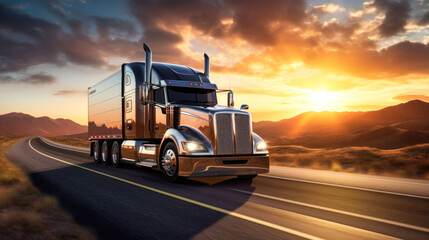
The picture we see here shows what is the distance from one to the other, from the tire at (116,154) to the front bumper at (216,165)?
6424 mm

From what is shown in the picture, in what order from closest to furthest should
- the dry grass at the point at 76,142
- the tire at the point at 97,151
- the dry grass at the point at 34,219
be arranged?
the dry grass at the point at 34,219, the tire at the point at 97,151, the dry grass at the point at 76,142

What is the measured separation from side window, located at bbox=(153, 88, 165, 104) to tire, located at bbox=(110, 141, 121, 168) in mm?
4383

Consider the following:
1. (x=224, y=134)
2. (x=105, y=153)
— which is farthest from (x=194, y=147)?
(x=105, y=153)

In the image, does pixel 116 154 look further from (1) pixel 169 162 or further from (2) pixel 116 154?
(1) pixel 169 162

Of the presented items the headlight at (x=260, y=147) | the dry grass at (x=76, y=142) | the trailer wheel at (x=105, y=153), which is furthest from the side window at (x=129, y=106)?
the dry grass at (x=76, y=142)

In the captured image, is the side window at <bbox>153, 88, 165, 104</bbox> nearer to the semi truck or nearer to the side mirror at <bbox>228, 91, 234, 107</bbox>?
the semi truck

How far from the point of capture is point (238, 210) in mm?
6457

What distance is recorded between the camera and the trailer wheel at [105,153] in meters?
16.3

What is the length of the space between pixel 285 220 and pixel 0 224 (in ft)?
13.4

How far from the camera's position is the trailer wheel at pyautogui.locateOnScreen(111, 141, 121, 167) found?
1505 centimetres

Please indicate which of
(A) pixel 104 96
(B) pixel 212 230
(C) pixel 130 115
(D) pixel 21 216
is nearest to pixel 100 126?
(A) pixel 104 96

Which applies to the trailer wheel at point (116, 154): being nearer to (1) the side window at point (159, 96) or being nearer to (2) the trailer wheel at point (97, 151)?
(2) the trailer wheel at point (97, 151)

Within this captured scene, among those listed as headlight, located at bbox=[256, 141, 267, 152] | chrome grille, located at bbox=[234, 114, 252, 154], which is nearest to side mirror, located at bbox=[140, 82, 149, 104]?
chrome grille, located at bbox=[234, 114, 252, 154]

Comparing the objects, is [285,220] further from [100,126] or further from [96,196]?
[100,126]
